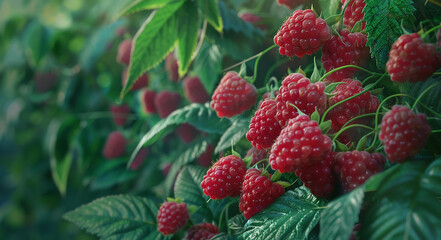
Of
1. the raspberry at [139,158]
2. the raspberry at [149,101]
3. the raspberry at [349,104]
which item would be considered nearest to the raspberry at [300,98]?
A: the raspberry at [349,104]

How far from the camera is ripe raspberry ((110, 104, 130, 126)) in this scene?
1.27 m

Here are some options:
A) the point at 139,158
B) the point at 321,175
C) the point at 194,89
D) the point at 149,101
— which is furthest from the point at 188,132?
the point at 321,175

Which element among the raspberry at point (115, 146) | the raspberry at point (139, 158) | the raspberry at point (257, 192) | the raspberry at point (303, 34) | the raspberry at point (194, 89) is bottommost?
the raspberry at point (139, 158)

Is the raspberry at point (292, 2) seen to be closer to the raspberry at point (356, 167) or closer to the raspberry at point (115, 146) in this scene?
the raspberry at point (356, 167)

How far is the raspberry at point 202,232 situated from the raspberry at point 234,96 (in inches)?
6.3

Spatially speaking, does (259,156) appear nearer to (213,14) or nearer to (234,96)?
(234,96)

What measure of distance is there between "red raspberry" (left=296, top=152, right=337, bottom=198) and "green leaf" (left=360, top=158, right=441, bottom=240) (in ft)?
0.15

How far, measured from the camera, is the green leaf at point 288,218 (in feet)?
1.30

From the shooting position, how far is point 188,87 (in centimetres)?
82

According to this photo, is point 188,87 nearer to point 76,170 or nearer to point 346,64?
point 346,64

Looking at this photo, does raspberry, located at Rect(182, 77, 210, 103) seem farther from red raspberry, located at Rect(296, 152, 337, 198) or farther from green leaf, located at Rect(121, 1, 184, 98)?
red raspberry, located at Rect(296, 152, 337, 198)

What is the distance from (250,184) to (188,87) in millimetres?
419

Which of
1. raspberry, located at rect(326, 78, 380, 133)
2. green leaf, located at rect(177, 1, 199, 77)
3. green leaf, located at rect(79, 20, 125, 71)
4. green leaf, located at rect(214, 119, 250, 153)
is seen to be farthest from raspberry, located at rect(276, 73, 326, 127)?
green leaf, located at rect(79, 20, 125, 71)

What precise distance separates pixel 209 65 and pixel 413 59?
0.45 meters
